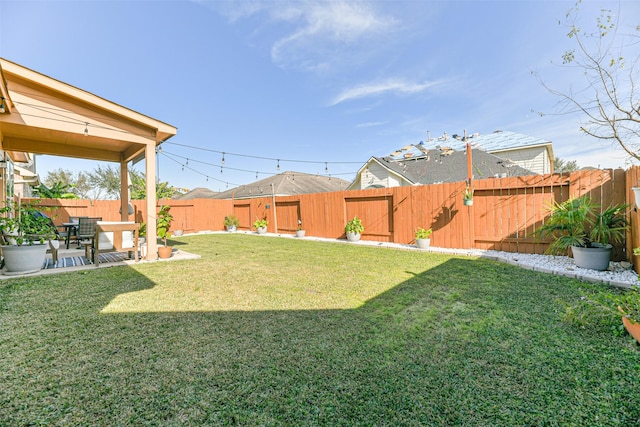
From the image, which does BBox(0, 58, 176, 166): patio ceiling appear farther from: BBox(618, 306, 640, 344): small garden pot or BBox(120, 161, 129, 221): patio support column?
BBox(618, 306, 640, 344): small garden pot

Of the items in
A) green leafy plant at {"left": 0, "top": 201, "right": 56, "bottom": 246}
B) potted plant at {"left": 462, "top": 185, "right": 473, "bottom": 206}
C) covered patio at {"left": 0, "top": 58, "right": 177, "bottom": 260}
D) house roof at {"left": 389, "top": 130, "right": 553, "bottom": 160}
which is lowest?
green leafy plant at {"left": 0, "top": 201, "right": 56, "bottom": 246}

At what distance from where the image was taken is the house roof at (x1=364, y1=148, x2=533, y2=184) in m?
12.5

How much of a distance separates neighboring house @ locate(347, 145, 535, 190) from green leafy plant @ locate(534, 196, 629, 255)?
299 inches

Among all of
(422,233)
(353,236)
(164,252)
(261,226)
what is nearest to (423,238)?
(422,233)

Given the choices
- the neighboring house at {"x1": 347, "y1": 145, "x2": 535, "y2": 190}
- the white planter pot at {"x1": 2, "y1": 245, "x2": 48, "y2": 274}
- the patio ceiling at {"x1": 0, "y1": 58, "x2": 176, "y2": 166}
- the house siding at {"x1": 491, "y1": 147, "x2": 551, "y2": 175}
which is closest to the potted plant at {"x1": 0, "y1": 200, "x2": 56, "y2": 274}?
the white planter pot at {"x1": 2, "y1": 245, "x2": 48, "y2": 274}

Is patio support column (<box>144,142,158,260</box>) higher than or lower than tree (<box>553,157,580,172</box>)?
lower

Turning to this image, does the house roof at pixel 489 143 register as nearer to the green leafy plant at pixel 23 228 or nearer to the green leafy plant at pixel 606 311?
the green leafy plant at pixel 606 311

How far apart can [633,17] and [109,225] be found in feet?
32.4

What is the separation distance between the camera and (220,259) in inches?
242

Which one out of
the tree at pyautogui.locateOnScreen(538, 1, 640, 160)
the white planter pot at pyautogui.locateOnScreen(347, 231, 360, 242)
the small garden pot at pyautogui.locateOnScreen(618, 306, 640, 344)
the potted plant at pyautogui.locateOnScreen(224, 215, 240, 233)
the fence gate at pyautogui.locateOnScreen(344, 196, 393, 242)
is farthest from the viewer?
the potted plant at pyautogui.locateOnScreen(224, 215, 240, 233)

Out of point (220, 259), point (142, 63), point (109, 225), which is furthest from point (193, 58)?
point (220, 259)

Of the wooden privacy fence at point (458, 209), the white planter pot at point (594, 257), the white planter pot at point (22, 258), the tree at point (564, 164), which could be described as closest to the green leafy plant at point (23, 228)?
the white planter pot at point (22, 258)

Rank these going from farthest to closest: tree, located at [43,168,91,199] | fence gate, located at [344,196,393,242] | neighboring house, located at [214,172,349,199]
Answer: tree, located at [43,168,91,199] → neighboring house, located at [214,172,349,199] → fence gate, located at [344,196,393,242]

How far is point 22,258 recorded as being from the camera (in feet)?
14.7
